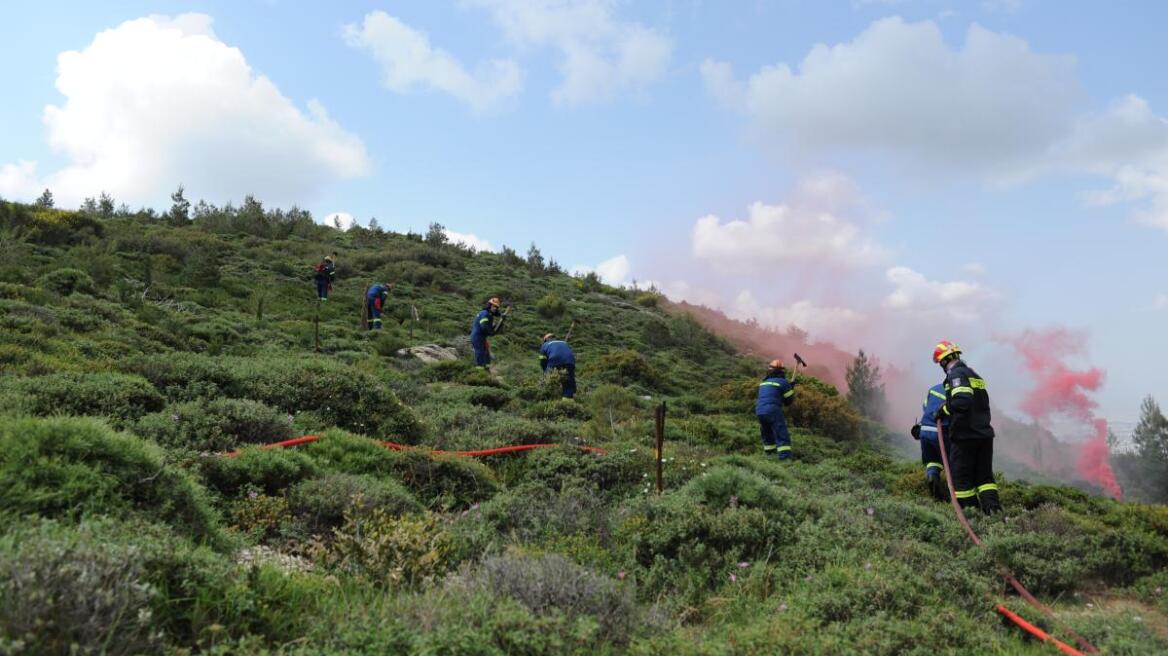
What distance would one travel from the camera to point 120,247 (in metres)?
22.5

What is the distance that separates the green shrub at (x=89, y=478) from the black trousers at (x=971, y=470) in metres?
7.20

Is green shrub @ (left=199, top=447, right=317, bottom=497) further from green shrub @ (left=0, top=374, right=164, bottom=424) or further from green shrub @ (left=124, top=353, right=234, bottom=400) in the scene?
green shrub @ (left=124, top=353, right=234, bottom=400)

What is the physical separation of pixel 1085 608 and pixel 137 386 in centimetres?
859

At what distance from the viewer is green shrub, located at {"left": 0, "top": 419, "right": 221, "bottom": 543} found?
3.33 metres

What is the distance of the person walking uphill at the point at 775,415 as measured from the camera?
10.9 metres

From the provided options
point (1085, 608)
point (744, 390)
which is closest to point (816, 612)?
point (1085, 608)

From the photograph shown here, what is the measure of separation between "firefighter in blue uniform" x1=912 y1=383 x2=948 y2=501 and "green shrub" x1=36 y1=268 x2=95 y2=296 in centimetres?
1593

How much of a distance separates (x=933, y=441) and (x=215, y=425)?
8.04 metres

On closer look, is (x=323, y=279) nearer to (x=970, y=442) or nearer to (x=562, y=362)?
(x=562, y=362)

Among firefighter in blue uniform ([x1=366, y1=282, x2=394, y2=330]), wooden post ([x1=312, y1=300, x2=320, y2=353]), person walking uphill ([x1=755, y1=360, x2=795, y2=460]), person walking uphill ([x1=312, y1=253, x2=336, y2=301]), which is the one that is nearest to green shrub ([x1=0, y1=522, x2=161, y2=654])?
person walking uphill ([x1=755, y1=360, x2=795, y2=460])

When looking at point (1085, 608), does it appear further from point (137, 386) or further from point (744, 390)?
point (744, 390)

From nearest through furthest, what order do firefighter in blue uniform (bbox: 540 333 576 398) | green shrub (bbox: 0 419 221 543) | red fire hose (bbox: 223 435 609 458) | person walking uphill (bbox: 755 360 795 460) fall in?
green shrub (bbox: 0 419 221 543)
red fire hose (bbox: 223 435 609 458)
person walking uphill (bbox: 755 360 795 460)
firefighter in blue uniform (bbox: 540 333 576 398)

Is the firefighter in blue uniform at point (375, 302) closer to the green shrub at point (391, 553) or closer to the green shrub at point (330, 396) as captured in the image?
the green shrub at point (330, 396)

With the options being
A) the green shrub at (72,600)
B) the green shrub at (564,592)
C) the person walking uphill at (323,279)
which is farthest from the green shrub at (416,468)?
the person walking uphill at (323,279)
